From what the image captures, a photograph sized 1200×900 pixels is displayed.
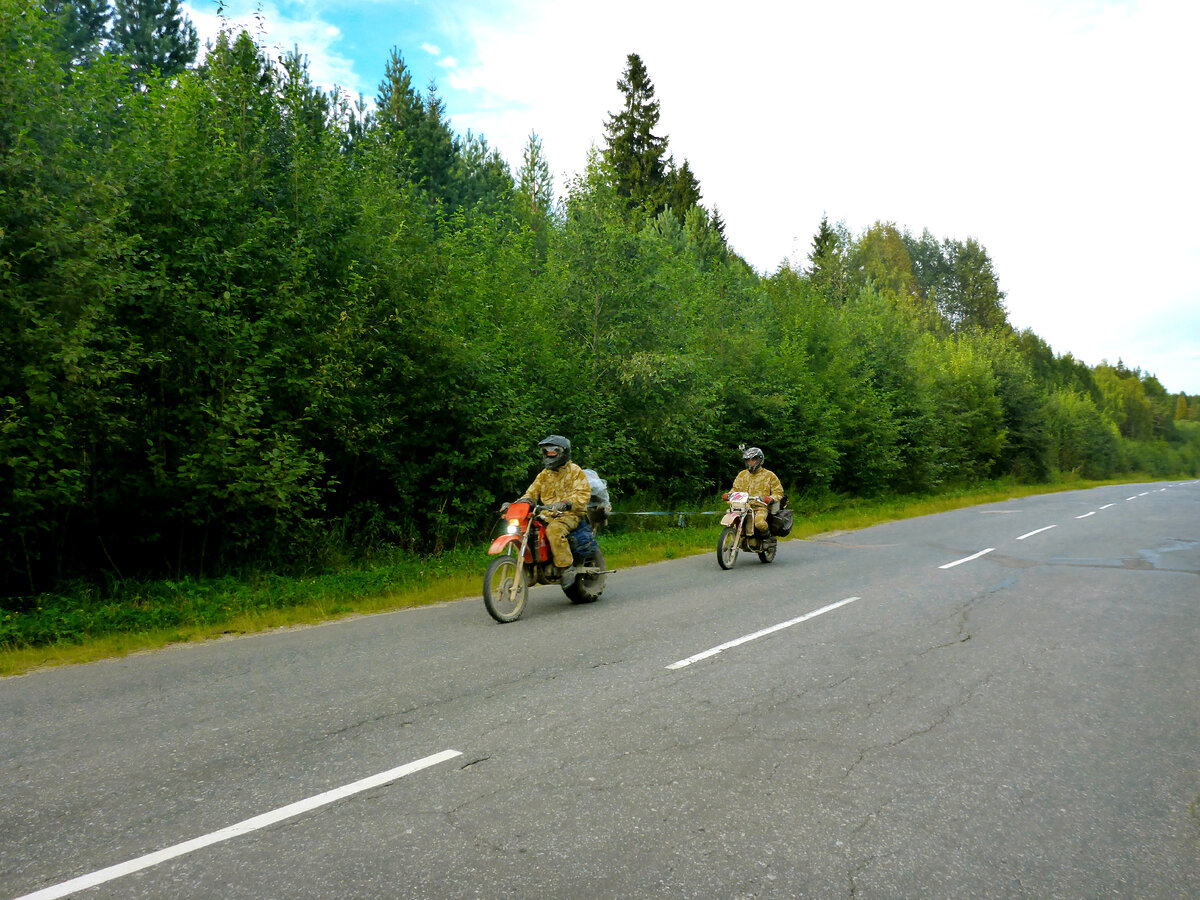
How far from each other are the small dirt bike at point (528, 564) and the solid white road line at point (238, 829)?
370cm

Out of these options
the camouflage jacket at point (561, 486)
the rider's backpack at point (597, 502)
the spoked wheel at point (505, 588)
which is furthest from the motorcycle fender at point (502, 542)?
the rider's backpack at point (597, 502)

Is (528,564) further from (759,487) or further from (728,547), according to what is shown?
(759,487)

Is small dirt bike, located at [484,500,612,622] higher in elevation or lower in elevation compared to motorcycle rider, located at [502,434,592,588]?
lower

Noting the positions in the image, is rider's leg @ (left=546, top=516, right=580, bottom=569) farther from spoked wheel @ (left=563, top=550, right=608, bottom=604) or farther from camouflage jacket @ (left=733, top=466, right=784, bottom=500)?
camouflage jacket @ (left=733, top=466, right=784, bottom=500)

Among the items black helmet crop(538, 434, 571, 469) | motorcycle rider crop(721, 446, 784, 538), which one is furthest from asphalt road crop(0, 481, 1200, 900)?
motorcycle rider crop(721, 446, 784, 538)

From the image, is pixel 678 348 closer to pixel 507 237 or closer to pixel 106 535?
pixel 507 237

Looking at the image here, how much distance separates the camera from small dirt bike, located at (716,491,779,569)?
12.0 m

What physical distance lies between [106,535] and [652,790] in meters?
8.85

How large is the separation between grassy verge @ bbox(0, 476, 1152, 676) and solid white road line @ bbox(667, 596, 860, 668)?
4149 millimetres

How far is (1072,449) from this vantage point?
6638 cm

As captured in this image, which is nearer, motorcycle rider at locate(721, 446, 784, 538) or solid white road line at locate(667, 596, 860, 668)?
solid white road line at locate(667, 596, 860, 668)

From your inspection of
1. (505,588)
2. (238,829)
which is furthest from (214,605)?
(238,829)

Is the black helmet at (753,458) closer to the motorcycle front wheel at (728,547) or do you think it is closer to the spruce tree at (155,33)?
the motorcycle front wheel at (728,547)

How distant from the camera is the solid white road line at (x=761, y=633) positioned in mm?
6273
